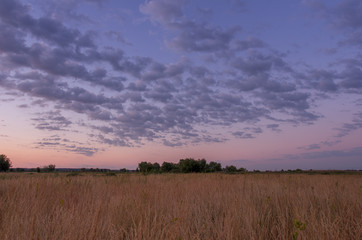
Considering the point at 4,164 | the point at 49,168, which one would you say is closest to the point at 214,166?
the point at 49,168

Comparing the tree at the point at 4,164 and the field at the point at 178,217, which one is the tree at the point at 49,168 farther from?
the field at the point at 178,217

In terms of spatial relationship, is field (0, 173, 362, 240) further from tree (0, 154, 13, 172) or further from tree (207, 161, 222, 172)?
tree (0, 154, 13, 172)

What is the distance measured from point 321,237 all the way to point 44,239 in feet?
12.6

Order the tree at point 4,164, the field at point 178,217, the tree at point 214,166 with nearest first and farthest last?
1. the field at point 178,217
2. the tree at point 214,166
3. the tree at point 4,164

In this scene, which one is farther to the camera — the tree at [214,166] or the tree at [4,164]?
the tree at [4,164]

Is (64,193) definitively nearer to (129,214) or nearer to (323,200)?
(129,214)

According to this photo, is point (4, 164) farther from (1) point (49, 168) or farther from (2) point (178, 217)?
(2) point (178, 217)

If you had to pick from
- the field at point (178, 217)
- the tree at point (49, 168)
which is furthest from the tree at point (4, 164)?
the field at point (178, 217)

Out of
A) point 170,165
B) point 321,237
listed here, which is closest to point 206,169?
Result: point 170,165

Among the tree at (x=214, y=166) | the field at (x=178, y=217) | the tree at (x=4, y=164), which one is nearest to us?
the field at (x=178, y=217)

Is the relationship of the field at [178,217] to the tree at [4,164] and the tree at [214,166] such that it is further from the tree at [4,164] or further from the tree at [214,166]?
the tree at [4,164]

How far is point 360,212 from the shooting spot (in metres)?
5.79

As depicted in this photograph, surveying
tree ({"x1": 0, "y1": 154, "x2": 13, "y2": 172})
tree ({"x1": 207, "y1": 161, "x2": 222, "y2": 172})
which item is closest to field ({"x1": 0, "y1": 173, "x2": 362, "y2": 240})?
tree ({"x1": 207, "y1": 161, "x2": 222, "y2": 172})

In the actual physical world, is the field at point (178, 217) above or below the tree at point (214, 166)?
below
